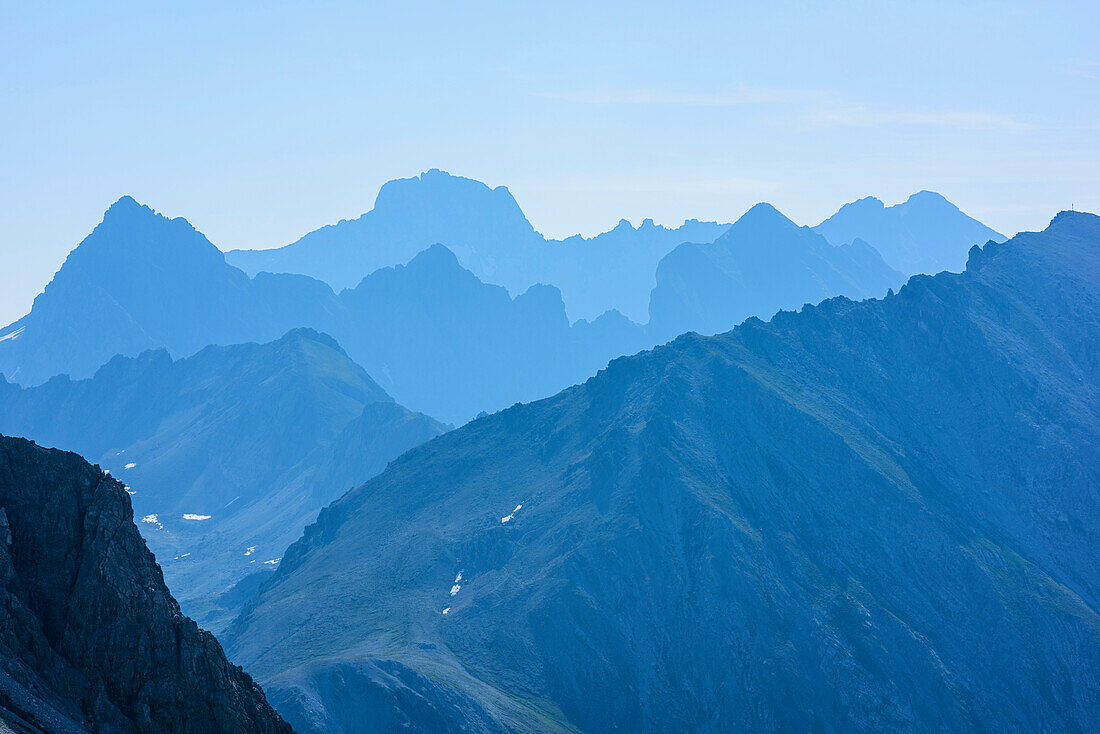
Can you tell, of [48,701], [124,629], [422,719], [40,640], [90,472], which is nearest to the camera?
[48,701]

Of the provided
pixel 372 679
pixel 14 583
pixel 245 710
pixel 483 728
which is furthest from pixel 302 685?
pixel 14 583

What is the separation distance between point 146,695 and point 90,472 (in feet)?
73.7

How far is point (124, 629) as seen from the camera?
291 feet

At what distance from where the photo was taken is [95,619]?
87.6 meters

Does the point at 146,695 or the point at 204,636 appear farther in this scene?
the point at 204,636

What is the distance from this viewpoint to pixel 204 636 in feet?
307

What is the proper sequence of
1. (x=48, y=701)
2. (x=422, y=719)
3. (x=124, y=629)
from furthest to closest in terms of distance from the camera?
(x=422, y=719), (x=124, y=629), (x=48, y=701)

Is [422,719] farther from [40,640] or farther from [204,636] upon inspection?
[40,640]

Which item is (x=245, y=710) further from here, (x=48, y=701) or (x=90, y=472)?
(x=90, y=472)

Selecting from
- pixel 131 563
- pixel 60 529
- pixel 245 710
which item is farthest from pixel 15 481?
pixel 245 710

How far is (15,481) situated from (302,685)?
4301 inches

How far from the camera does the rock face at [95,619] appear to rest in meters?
82.9

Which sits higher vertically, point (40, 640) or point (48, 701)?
point (40, 640)

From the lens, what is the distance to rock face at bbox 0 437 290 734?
82875 millimetres
